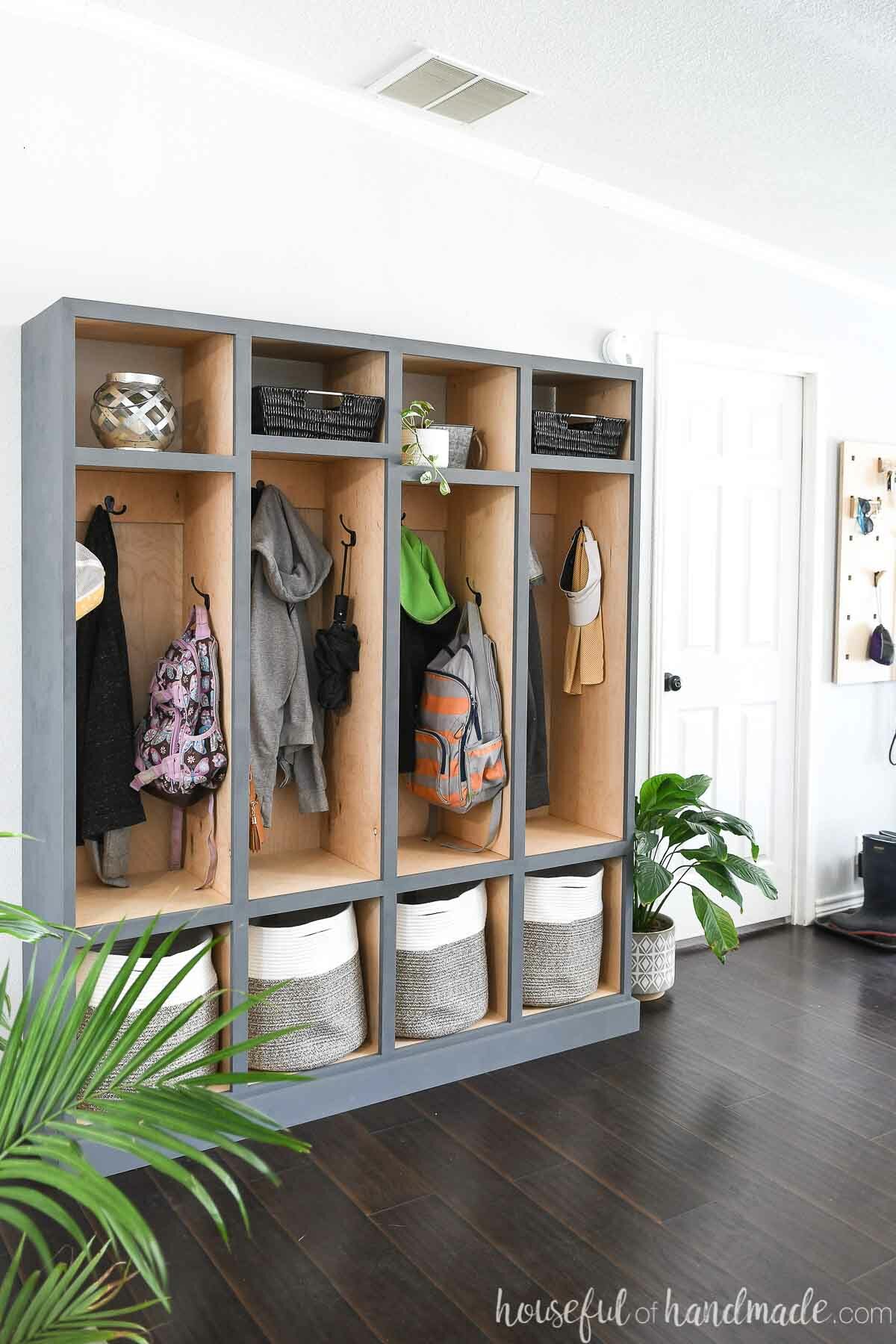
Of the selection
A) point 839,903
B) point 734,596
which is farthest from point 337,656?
point 839,903

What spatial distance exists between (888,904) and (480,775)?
2.03 metres

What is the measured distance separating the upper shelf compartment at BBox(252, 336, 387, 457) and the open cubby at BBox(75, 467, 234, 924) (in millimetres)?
183

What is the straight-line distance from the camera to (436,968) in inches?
119

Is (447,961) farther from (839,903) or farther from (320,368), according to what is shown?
(839,903)

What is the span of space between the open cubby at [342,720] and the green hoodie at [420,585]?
136 mm

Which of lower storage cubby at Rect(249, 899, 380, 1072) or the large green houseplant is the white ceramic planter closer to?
lower storage cubby at Rect(249, 899, 380, 1072)

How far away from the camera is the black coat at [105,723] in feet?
8.68

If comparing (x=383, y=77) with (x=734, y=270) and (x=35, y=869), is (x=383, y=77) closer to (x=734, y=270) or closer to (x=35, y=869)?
(x=734, y=270)

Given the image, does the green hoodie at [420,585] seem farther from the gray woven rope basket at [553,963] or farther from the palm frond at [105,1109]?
the palm frond at [105,1109]

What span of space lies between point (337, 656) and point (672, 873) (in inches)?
50.0

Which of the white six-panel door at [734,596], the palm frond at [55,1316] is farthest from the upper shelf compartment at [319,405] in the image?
the palm frond at [55,1316]

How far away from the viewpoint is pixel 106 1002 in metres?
1.16

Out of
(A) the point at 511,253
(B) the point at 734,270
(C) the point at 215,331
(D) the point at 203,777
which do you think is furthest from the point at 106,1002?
(B) the point at 734,270

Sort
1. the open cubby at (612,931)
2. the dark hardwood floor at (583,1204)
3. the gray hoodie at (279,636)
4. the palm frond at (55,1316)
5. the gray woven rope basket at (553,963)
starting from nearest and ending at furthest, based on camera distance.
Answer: the palm frond at (55,1316)
the dark hardwood floor at (583,1204)
the gray hoodie at (279,636)
the gray woven rope basket at (553,963)
the open cubby at (612,931)
